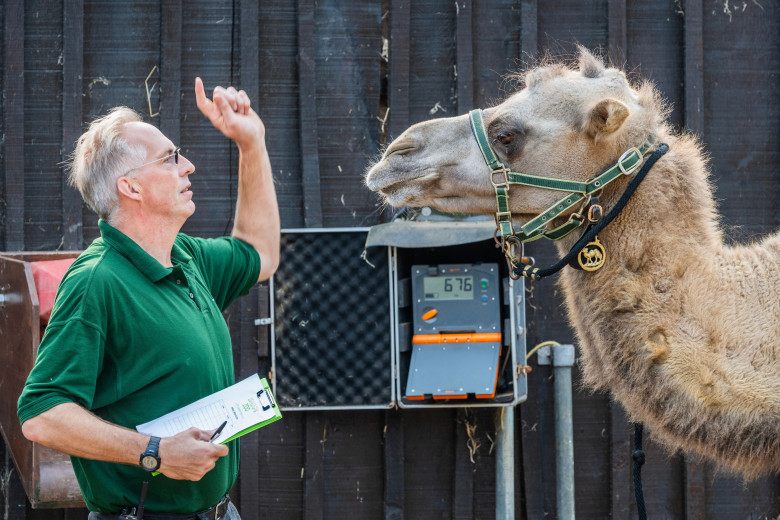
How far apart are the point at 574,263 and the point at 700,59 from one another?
2.69 m

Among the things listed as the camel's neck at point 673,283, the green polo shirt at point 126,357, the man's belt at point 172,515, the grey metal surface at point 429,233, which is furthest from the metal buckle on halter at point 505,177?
the man's belt at point 172,515

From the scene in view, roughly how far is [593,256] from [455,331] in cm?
157

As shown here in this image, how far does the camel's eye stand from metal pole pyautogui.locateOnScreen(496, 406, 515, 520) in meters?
2.01

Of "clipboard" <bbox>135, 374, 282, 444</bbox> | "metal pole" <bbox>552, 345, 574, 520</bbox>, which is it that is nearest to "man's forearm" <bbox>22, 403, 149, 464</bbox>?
"clipboard" <bbox>135, 374, 282, 444</bbox>

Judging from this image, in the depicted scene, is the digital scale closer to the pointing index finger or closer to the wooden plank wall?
the wooden plank wall

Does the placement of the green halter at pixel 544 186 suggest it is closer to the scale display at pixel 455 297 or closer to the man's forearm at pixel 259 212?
the man's forearm at pixel 259 212

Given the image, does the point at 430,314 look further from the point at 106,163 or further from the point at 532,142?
the point at 106,163

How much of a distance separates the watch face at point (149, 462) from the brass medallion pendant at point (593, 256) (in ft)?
5.76

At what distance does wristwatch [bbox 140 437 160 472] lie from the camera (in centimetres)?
233

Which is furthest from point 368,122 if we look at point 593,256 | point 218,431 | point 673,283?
point 218,431

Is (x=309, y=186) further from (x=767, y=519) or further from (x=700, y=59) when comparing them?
(x=767, y=519)

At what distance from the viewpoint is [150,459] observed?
2328 mm

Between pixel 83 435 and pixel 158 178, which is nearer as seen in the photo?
pixel 83 435

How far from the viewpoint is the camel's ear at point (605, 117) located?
3.02 m
